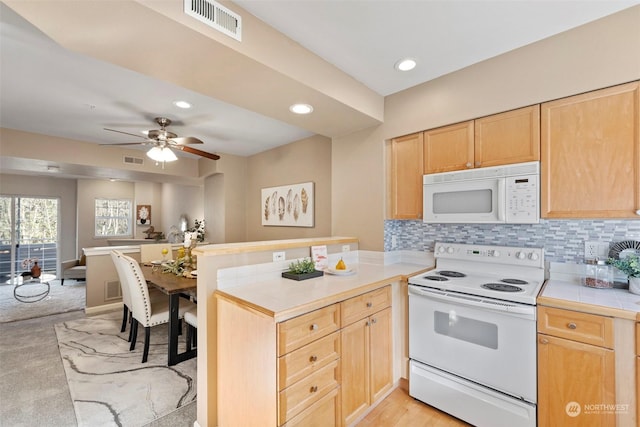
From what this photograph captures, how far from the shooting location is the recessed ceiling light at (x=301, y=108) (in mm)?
2304

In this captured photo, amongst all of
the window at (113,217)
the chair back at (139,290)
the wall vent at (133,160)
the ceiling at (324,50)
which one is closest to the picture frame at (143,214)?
the window at (113,217)

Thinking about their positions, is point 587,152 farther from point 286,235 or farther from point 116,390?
point 116,390

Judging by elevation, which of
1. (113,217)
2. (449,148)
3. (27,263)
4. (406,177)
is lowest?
(27,263)

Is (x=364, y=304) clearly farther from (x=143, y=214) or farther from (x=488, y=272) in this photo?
(x=143, y=214)

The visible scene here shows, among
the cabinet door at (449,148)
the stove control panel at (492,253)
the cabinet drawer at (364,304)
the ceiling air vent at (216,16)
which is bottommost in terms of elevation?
the cabinet drawer at (364,304)

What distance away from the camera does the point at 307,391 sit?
4.88 ft

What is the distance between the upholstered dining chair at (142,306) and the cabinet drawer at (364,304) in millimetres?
1870

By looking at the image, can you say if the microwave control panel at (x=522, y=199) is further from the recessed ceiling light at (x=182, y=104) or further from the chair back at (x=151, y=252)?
the chair back at (x=151, y=252)

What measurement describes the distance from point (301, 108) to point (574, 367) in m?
2.46

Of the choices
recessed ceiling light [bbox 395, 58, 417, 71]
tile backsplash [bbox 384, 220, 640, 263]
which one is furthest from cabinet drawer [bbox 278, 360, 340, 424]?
recessed ceiling light [bbox 395, 58, 417, 71]

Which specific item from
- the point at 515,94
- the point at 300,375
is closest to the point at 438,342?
the point at 300,375

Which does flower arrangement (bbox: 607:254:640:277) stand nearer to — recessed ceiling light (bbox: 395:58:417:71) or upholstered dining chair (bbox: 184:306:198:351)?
recessed ceiling light (bbox: 395:58:417:71)

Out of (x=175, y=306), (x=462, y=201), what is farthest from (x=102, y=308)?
(x=462, y=201)

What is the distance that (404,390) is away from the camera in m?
2.24
